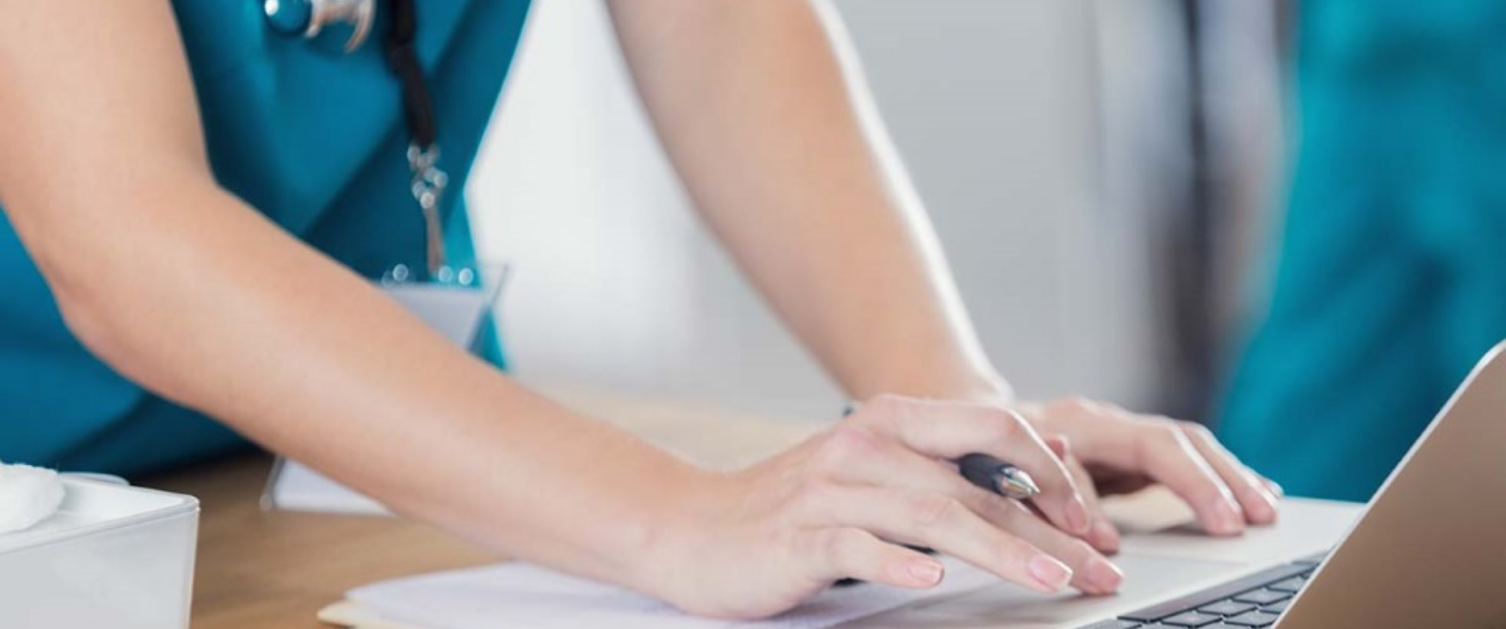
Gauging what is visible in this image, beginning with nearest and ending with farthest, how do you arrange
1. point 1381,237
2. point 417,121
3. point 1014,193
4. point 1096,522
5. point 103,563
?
point 103,563
point 1096,522
point 417,121
point 1381,237
point 1014,193

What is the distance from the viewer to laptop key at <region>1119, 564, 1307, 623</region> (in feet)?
2.64

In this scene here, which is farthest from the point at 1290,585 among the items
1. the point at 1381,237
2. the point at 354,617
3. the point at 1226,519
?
the point at 1381,237

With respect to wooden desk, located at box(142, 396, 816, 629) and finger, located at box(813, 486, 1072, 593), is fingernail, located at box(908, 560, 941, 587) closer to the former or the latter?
finger, located at box(813, 486, 1072, 593)

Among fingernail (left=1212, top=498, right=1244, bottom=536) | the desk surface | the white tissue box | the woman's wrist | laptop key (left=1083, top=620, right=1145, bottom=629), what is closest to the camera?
the white tissue box

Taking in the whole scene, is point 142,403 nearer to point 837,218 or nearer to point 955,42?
point 837,218

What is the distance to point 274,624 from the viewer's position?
0.85 meters

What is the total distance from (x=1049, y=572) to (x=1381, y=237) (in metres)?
1.86

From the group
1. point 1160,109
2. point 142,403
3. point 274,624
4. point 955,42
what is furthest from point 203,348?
point 955,42

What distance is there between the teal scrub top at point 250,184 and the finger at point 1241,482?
1.60 feet

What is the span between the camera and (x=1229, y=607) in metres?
0.81

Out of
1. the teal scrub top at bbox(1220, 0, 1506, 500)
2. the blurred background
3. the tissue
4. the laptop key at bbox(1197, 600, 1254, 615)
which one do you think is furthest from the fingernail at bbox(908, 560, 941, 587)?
the teal scrub top at bbox(1220, 0, 1506, 500)

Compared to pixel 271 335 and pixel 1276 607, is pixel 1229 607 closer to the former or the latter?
pixel 1276 607

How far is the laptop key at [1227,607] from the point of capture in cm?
80

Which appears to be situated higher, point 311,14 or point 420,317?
point 311,14
